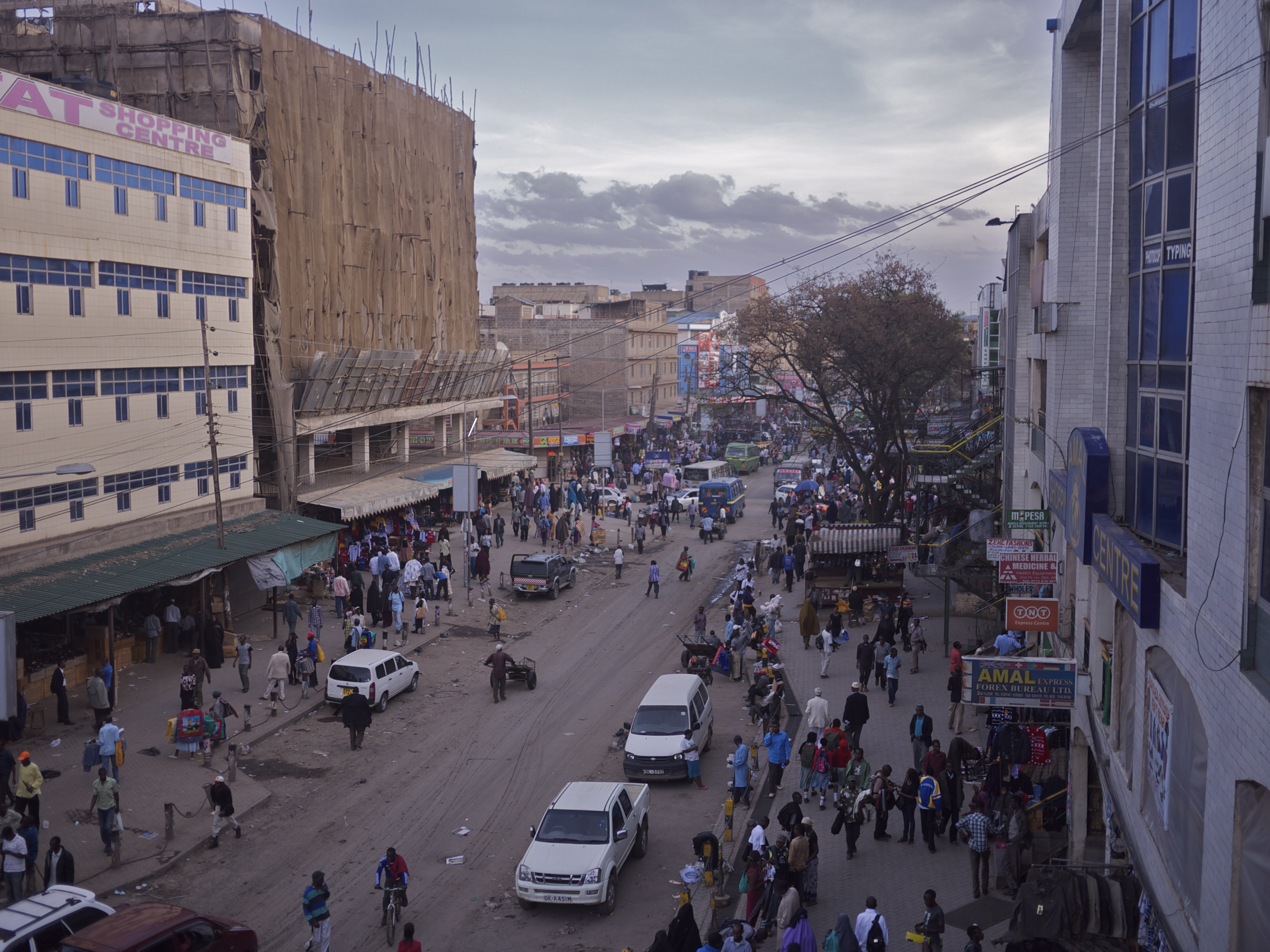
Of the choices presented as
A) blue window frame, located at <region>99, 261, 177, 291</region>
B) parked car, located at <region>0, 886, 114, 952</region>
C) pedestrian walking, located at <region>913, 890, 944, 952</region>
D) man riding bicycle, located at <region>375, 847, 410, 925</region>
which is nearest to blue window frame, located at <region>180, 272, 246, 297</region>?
blue window frame, located at <region>99, 261, 177, 291</region>

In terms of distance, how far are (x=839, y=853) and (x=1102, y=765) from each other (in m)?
4.83

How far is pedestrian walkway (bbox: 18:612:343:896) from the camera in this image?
15.5 metres

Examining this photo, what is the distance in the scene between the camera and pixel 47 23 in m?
35.7

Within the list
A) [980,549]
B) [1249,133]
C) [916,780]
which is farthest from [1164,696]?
[980,549]

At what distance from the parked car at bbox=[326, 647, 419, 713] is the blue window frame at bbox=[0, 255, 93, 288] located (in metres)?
10.8

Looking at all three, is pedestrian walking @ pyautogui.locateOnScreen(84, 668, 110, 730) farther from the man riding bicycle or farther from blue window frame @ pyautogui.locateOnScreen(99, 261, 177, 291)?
blue window frame @ pyautogui.locateOnScreen(99, 261, 177, 291)

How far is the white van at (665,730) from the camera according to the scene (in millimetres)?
18484

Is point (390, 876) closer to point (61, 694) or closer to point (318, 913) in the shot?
point (318, 913)

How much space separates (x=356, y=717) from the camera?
65.6ft

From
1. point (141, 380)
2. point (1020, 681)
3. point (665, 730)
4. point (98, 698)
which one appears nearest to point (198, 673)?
point (98, 698)

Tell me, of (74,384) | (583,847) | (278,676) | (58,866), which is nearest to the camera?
(58,866)

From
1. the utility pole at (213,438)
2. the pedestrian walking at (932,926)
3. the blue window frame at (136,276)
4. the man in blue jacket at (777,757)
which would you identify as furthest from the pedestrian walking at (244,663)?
the pedestrian walking at (932,926)

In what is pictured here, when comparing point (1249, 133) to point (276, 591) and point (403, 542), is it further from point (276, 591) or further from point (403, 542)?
point (403, 542)

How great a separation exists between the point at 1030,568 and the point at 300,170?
30.4 meters
